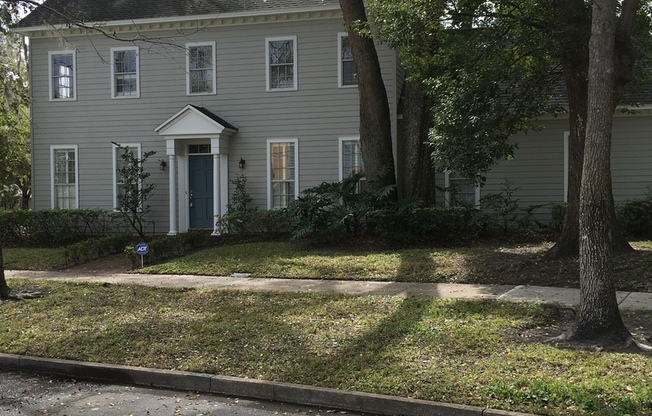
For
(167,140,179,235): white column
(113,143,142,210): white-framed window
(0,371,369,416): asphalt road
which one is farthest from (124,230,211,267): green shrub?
(0,371,369,416): asphalt road

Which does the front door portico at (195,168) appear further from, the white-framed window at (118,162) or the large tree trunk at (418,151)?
the large tree trunk at (418,151)

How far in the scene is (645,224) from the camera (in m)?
14.0

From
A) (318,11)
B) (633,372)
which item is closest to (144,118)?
(318,11)

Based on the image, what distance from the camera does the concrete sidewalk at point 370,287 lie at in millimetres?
8398

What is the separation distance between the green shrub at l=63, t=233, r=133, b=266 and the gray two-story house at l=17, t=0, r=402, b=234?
243 cm

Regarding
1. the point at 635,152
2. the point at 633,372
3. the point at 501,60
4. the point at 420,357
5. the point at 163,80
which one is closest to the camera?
the point at 633,372

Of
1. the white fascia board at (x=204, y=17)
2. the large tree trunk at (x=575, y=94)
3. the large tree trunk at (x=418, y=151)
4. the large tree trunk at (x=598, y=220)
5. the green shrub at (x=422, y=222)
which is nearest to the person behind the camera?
the large tree trunk at (x=598, y=220)

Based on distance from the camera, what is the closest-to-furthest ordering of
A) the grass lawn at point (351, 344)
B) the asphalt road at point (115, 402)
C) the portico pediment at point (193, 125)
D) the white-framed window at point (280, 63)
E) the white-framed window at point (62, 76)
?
the grass lawn at point (351, 344), the asphalt road at point (115, 402), the portico pediment at point (193, 125), the white-framed window at point (280, 63), the white-framed window at point (62, 76)

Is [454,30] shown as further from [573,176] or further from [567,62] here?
[573,176]

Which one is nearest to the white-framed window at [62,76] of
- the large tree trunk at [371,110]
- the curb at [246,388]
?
the large tree trunk at [371,110]

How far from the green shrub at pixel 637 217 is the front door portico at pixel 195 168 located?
1047 centimetres

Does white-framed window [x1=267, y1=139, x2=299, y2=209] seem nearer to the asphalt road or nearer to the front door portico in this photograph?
the front door portico

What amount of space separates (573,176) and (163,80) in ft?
40.2

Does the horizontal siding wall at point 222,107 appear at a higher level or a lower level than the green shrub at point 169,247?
higher
